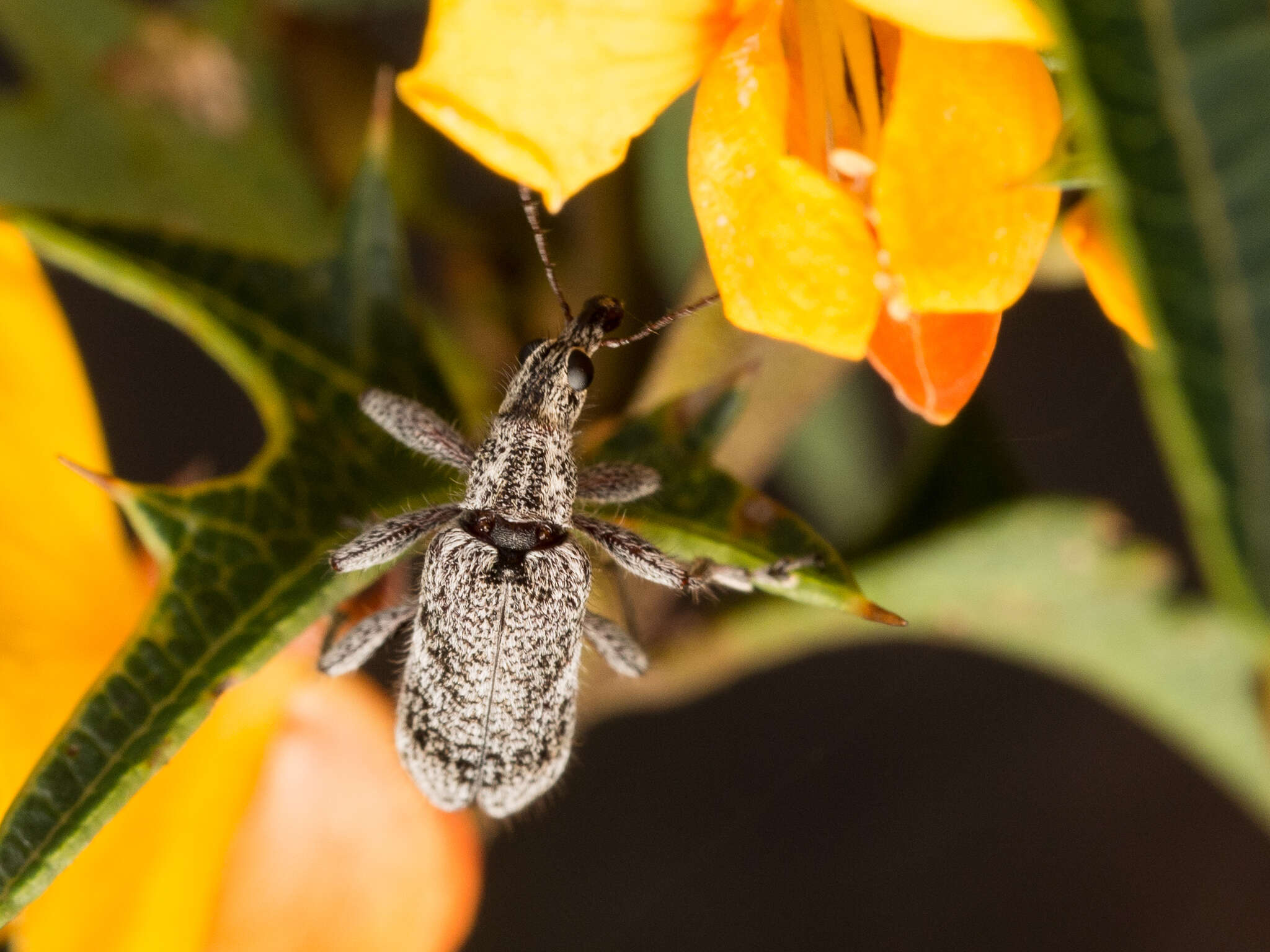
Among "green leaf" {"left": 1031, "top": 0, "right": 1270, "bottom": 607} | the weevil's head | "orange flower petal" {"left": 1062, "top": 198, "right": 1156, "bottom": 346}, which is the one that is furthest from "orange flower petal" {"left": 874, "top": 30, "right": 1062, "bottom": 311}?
the weevil's head

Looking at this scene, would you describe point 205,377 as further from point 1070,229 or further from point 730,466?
point 1070,229

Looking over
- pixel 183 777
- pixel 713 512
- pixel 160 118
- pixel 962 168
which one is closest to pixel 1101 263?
pixel 962 168

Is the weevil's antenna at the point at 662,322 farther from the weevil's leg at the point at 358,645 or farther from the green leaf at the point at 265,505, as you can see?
the weevil's leg at the point at 358,645

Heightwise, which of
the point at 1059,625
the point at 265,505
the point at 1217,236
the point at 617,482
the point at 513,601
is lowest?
the point at 1059,625

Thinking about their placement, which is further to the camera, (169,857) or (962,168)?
(169,857)

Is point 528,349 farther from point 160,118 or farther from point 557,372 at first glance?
point 160,118

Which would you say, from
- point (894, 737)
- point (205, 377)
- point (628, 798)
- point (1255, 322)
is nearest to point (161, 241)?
point (1255, 322)

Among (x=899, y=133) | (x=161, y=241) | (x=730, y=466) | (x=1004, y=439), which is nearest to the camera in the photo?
(x=899, y=133)
